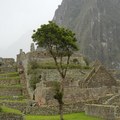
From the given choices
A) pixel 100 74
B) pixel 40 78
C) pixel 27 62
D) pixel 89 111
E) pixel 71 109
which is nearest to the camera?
pixel 89 111

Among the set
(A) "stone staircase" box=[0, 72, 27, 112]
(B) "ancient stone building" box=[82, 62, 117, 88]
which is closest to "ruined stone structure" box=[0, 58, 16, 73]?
(A) "stone staircase" box=[0, 72, 27, 112]

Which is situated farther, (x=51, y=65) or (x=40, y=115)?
(x=51, y=65)

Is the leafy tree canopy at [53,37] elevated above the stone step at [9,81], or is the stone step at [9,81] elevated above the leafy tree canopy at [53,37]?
the leafy tree canopy at [53,37]

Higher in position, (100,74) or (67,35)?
(67,35)

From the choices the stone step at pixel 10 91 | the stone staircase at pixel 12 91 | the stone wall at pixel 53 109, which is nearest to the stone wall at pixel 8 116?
the stone wall at pixel 53 109

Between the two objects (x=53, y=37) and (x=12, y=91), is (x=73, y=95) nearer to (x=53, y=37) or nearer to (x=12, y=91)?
(x=53, y=37)

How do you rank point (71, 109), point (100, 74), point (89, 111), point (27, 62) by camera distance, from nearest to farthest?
point (89, 111) < point (71, 109) < point (100, 74) < point (27, 62)

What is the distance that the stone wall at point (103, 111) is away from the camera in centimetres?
3369

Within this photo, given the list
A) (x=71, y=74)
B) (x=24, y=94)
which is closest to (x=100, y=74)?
(x=71, y=74)

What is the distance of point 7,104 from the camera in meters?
41.9

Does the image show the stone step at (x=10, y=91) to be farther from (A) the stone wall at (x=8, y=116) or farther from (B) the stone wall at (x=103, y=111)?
(A) the stone wall at (x=8, y=116)

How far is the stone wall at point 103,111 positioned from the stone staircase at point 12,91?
686cm

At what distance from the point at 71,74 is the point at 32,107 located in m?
13.9

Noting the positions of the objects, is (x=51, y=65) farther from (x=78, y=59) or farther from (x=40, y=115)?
(x=40, y=115)
